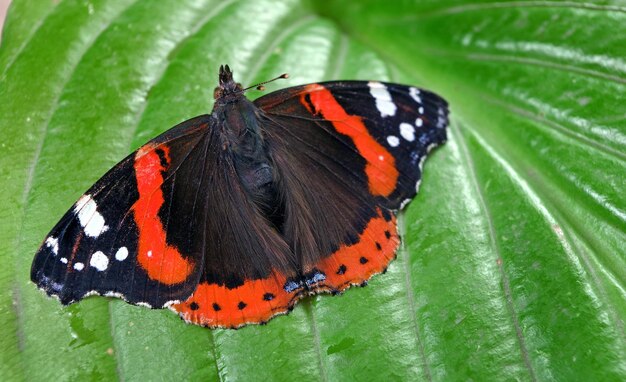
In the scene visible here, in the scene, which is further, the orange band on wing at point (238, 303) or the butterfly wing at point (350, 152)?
the butterfly wing at point (350, 152)

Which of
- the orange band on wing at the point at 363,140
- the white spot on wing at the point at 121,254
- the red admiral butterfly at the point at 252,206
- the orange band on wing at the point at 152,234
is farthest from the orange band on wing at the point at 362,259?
the white spot on wing at the point at 121,254

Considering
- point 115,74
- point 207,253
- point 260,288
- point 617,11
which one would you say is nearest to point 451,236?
point 260,288

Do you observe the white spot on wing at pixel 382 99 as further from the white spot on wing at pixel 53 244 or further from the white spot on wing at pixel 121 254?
the white spot on wing at pixel 53 244

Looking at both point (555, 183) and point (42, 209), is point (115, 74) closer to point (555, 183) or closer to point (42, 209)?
point (42, 209)

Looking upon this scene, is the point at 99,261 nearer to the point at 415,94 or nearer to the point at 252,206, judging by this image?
the point at 252,206

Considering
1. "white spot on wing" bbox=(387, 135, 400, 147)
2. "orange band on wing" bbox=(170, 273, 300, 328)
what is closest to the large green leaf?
"orange band on wing" bbox=(170, 273, 300, 328)

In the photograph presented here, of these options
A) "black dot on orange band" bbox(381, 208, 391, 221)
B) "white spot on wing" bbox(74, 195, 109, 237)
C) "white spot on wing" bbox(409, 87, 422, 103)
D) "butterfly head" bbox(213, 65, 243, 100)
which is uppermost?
"butterfly head" bbox(213, 65, 243, 100)

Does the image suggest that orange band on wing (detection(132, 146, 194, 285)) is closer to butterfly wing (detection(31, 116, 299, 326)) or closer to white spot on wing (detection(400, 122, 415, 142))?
butterfly wing (detection(31, 116, 299, 326))
